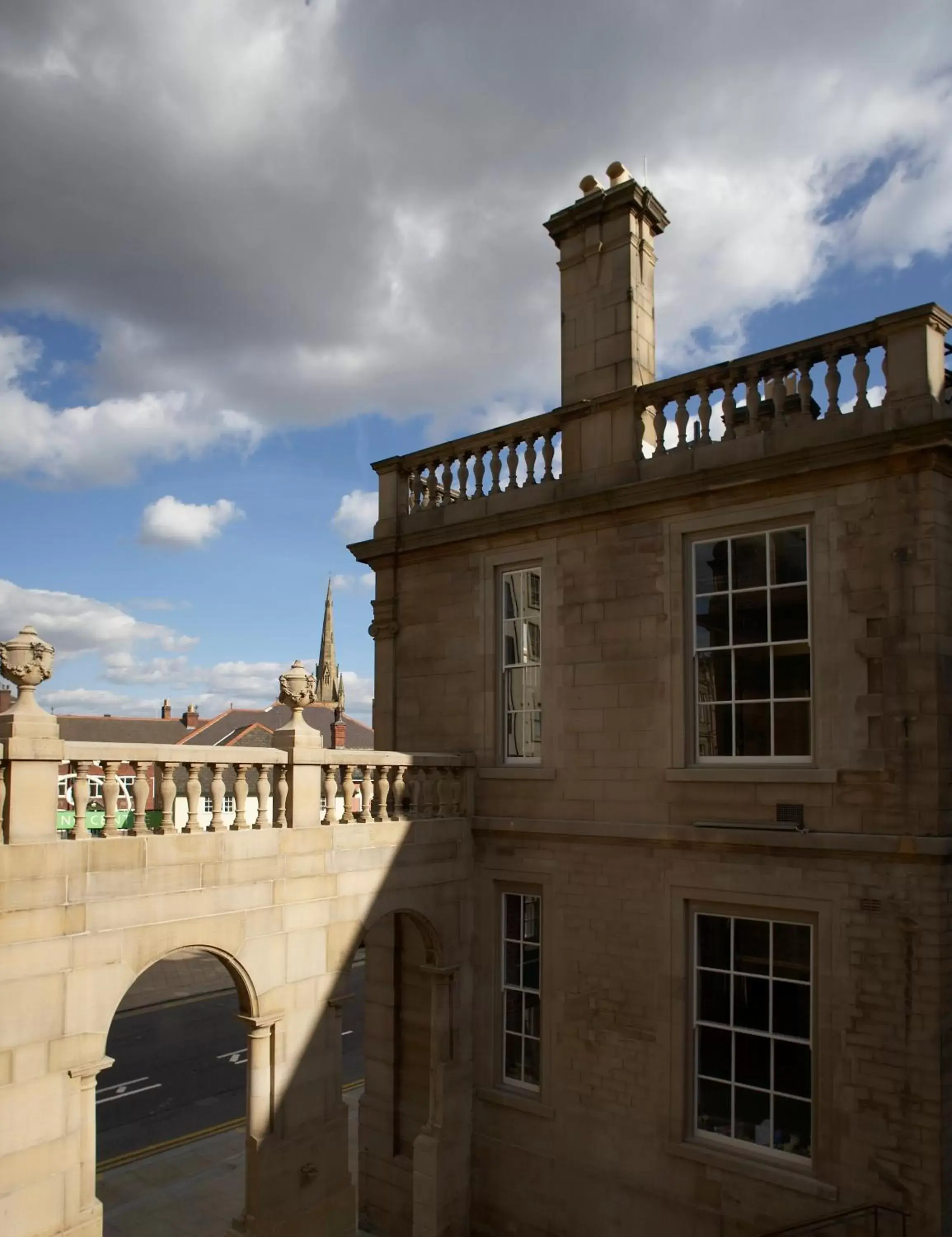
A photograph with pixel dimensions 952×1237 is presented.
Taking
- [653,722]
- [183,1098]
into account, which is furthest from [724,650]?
[183,1098]

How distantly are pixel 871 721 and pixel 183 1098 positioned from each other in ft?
53.3

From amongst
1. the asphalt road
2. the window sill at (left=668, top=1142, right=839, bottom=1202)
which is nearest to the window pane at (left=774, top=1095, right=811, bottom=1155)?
the window sill at (left=668, top=1142, right=839, bottom=1202)

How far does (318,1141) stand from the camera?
384 inches

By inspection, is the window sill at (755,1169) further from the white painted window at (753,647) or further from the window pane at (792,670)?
the window pane at (792,670)

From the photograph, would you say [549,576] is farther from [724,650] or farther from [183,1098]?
[183,1098]

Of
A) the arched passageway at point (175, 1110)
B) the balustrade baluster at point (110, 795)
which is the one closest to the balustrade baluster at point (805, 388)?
the balustrade baluster at point (110, 795)

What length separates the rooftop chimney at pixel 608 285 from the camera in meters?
11.7

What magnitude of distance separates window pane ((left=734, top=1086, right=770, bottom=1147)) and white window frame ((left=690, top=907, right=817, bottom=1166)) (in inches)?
1.2

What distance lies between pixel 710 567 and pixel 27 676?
7048mm

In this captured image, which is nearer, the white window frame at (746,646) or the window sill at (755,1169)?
the window sill at (755,1169)

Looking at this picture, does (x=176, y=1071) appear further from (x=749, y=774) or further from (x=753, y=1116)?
(x=749, y=774)

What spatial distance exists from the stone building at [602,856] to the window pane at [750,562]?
0.13 feet

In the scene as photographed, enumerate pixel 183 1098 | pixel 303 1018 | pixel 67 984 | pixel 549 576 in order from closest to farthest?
pixel 67 984
pixel 303 1018
pixel 549 576
pixel 183 1098

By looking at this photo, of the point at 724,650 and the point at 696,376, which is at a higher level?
the point at 696,376
